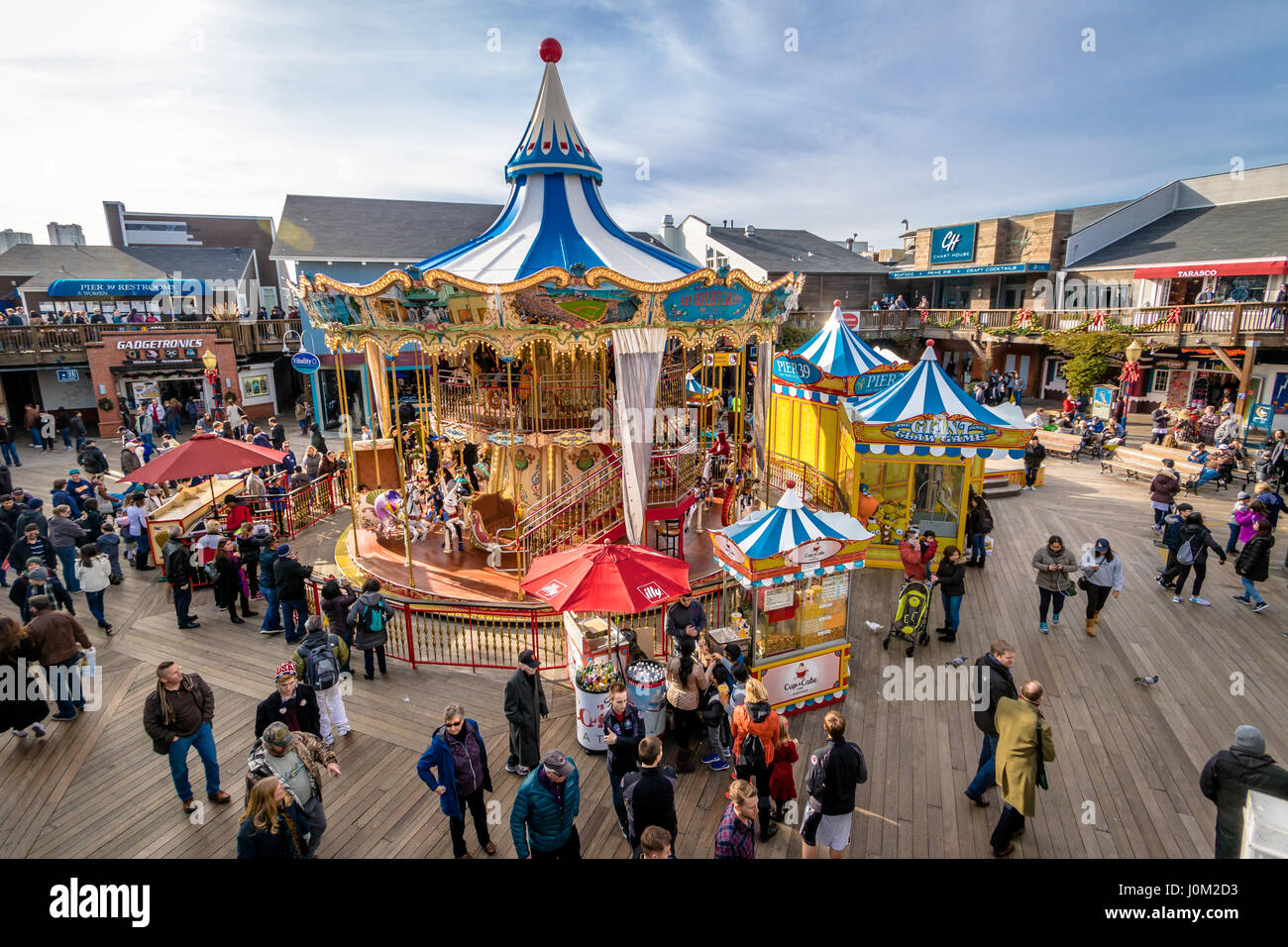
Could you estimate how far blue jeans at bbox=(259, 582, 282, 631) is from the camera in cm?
930

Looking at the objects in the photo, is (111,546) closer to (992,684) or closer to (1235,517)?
(992,684)

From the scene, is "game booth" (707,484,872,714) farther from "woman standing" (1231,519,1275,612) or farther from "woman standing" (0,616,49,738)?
"woman standing" (0,616,49,738)

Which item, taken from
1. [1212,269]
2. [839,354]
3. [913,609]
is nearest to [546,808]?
[913,609]

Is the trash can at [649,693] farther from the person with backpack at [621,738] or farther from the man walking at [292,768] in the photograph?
the man walking at [292,768]

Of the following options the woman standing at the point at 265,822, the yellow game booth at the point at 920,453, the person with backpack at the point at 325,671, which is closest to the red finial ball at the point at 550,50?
the yellow game booth at the point at 920,453

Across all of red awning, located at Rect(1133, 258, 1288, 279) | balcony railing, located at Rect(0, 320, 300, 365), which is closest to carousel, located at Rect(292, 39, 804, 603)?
balcony railing, located at Rect(0, 320, 300, 365)

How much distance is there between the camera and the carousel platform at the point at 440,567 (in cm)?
1077

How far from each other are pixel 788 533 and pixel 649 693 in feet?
7.51

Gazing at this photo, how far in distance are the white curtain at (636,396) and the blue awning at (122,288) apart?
28.0m

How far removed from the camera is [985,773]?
609 cm

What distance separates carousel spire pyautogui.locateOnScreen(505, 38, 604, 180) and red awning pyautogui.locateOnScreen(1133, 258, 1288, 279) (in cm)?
2449
